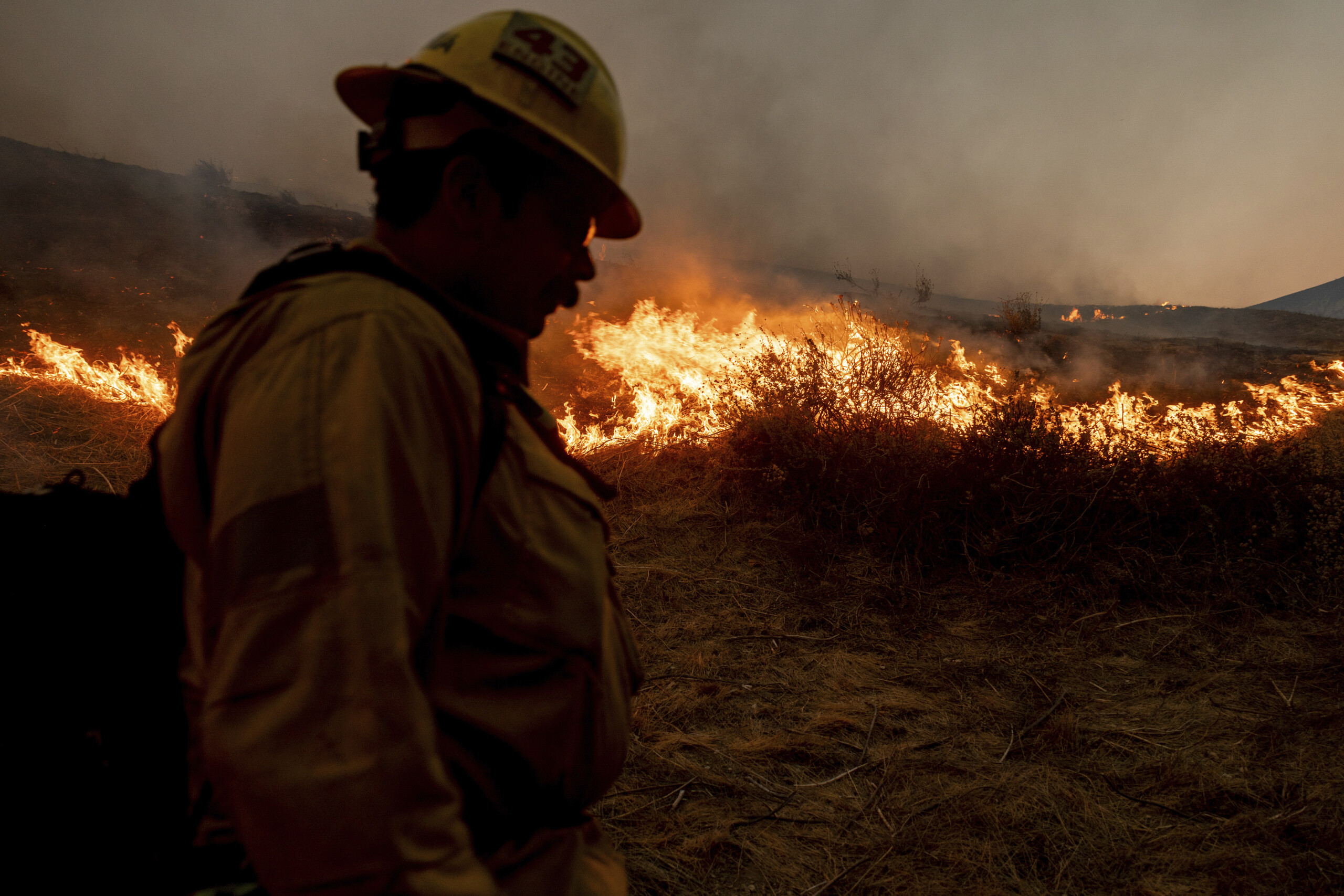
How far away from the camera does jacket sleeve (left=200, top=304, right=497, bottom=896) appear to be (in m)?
0.66

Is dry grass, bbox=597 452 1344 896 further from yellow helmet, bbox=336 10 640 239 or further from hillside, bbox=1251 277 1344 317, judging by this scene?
hillside, bbox=1251 277 1344 317

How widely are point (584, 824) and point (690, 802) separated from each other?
7.26 feet

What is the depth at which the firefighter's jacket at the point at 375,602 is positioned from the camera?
67 cm

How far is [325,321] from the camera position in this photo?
778 millimetres

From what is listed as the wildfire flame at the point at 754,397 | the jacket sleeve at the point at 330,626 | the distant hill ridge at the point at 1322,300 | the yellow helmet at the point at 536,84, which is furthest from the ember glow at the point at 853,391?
the distant hill ridge at the point at 1322,300

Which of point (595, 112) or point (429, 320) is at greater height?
point (595, 112)

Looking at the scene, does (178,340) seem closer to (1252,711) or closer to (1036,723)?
(1036,723)

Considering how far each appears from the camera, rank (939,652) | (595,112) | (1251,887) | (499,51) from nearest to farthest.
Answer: (499,51), (595,112), (1251,887), (939,652)

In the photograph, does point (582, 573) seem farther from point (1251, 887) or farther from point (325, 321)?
point (1251, 887)

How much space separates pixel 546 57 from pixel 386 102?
50 centimetres

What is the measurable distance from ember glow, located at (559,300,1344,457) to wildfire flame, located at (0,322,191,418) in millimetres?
5130

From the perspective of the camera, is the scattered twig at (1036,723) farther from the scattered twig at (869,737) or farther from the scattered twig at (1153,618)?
the scattered twig at (1153,618)

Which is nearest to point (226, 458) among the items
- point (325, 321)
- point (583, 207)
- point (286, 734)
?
point (325, 321)

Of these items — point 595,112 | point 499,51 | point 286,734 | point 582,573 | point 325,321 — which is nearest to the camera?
point 286,734
